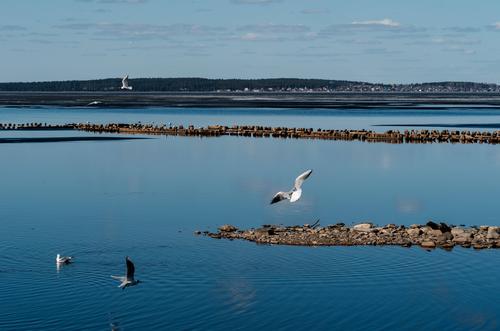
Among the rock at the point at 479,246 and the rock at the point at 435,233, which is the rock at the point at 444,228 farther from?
the rock at the point at 479,246

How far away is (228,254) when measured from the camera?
87.8 ft

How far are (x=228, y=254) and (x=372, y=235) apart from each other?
4862mm

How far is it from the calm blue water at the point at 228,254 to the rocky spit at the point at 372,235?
2.38ft

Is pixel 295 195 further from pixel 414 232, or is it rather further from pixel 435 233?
pixel 435 233

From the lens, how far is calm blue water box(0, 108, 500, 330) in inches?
824

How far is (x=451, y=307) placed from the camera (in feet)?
71.7

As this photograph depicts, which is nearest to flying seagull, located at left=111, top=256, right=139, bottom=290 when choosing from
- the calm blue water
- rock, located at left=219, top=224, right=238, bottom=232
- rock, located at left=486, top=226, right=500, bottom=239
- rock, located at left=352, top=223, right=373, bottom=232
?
the calm blue water

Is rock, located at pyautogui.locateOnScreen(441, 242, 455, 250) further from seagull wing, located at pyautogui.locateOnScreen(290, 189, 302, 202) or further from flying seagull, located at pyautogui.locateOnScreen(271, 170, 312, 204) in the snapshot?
seagull wing, located at pyautogui.locateOnScreen(290, 189, 302, 202)

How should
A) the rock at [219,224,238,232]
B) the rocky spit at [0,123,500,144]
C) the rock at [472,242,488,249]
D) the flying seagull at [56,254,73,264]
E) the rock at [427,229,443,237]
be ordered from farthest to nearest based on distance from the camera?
1. the rocky spit at [0,123,500,144]
2. the rock at [219,224,238,232]
3. the rock at [427,229,443,237]
4. the rock at [472,242,488,249]
5. the flying seagull at [56,254,73,264]

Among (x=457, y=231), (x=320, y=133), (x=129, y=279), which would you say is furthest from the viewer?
(x=320, y=133)

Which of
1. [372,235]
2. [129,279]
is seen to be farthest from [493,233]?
[129,279]

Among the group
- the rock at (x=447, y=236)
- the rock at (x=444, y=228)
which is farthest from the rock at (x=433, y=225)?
the rock at (x=447, y=236)

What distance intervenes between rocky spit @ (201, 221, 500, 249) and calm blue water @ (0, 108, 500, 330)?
73 centimetres

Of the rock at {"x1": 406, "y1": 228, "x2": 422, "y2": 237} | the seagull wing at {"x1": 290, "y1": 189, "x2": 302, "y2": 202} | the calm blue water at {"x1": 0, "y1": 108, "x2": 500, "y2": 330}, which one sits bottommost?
the calm blue water at {"x1": 0, "y1": 108, "x2": 500, "y2": 330}
